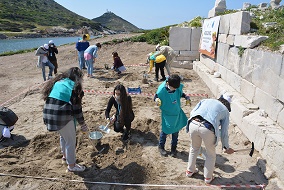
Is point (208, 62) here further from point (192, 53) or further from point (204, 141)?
point (204, 141)

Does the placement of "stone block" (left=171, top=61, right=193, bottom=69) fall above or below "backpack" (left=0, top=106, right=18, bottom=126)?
above

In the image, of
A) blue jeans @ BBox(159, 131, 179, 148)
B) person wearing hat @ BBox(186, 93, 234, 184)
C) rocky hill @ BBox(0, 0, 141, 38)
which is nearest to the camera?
person wearing hat @ BBox(186, 93, 234, 184)

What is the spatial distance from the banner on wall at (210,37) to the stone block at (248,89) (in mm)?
3205

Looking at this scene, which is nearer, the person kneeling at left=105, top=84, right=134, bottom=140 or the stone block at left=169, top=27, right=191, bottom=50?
the person kneeling at left=105, top=84, right=134, bottom=140

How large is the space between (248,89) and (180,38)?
685 centimetres

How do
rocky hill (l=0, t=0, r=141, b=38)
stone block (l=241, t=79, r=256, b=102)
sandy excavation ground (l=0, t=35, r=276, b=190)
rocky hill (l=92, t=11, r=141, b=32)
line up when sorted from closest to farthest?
sandy excavation ground (l=0, t=35, r=276, b=190), stone block (l=241, t=79, r=256, b=102), rocky hill (l=0, t=0, r=141, b=38), rocky hill (l=92, t=11, r=141, b=32)

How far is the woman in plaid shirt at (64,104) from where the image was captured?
3373mm

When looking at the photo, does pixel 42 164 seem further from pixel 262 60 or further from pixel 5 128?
pixel 262 60

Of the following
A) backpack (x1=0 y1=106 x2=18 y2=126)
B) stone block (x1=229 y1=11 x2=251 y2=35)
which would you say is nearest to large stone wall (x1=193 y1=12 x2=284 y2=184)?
stone block (x1=229 y1=11 x2=251 y2=35)

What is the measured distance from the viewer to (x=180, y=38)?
12.1 m

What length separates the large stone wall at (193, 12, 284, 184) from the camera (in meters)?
4.07

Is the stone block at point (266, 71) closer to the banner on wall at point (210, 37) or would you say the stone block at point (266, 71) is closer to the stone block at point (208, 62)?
the banner on wall at point (210, 37)

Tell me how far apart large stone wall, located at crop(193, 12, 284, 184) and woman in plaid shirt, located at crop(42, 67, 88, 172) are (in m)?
3.03

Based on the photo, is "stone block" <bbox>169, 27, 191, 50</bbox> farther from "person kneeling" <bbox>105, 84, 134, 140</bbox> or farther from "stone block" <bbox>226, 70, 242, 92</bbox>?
"person kneeling" <bbox>105, 84, 134, 140</bbox>
